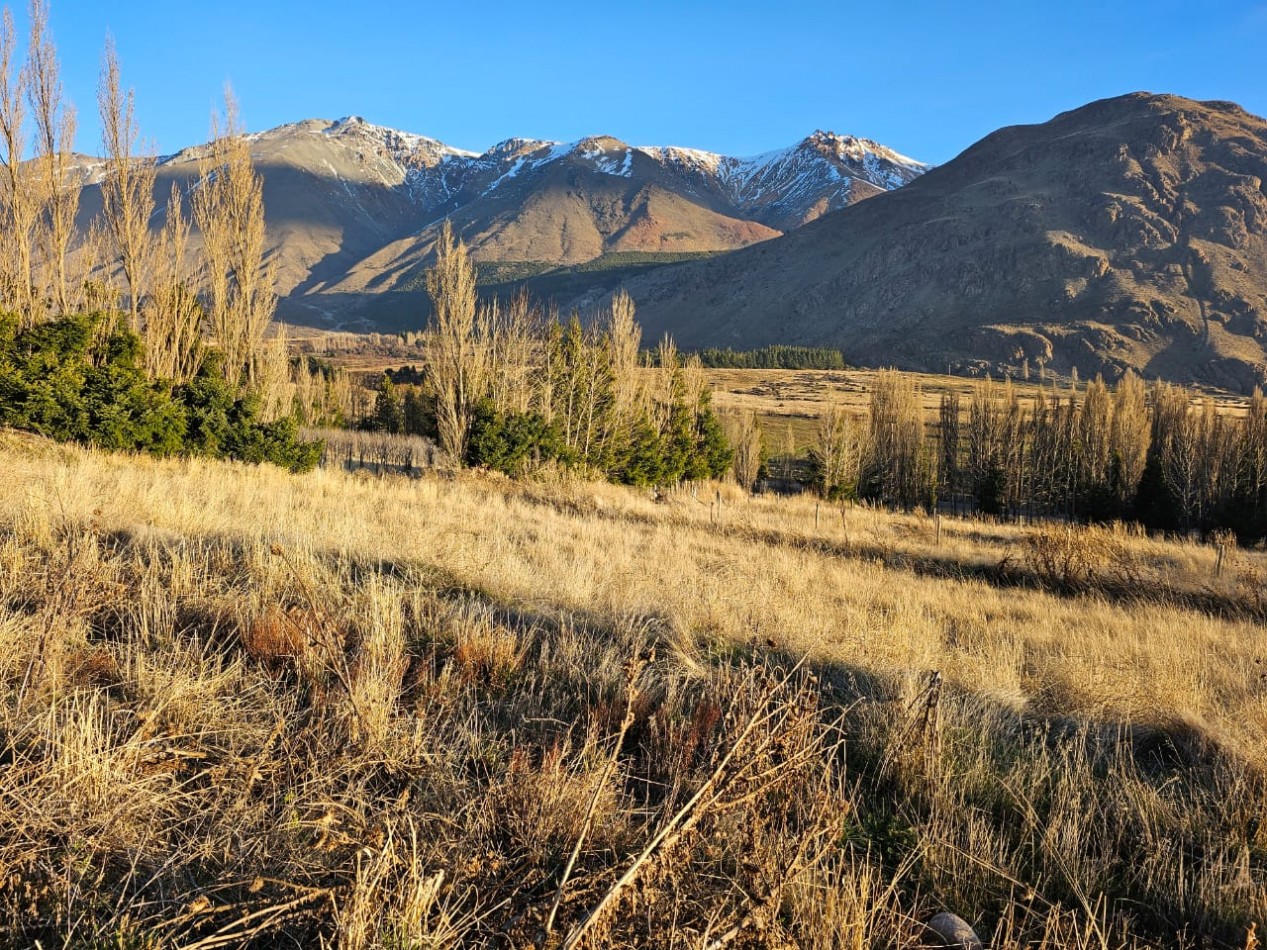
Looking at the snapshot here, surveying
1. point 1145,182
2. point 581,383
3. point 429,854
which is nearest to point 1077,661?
point 429,854

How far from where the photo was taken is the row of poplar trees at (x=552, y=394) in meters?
21.5

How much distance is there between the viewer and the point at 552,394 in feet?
87.0

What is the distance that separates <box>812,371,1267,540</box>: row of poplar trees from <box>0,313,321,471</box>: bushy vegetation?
98.2ft

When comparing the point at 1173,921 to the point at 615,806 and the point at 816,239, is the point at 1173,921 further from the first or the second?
the point at 816,239

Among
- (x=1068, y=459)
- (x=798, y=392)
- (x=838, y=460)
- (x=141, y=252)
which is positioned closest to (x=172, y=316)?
(x=141, y=252)

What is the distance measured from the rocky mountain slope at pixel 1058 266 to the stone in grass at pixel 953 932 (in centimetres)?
12542

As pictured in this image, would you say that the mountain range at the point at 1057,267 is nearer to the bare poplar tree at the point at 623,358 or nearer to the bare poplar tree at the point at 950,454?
the bare poplar tree at the point at 950,454

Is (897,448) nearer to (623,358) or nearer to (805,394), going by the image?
(623,358)

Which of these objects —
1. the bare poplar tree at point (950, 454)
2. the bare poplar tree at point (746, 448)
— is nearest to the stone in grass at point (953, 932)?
the bare poplar tree at point (746, 448)

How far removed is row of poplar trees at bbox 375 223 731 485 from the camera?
21.5 metres

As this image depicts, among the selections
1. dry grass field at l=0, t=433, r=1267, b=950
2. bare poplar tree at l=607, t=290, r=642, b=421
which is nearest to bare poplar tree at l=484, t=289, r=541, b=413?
bare poplar tree at l=607, t=290, r=642, b=421

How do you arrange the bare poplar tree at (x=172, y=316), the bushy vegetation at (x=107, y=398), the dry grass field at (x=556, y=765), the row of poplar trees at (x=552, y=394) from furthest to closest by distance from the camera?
the row of poplar trees at (x=552, y=394) < the bare poplar tree at (x=172, y=316) < the bushy vegetation at (x=107, y=398) < the dry grass field at (x=556, y=765)

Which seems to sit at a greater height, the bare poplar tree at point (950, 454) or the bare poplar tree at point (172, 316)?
the bare poplar tree at point (172, 316)

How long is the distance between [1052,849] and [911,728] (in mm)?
836
